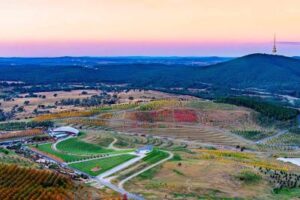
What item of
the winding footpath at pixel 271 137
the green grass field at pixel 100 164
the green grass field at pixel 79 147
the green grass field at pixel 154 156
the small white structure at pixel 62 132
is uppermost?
the green grass field at pixel 154 156

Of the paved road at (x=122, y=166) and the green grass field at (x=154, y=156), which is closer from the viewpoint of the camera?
the paved road at (x=122, y=166)

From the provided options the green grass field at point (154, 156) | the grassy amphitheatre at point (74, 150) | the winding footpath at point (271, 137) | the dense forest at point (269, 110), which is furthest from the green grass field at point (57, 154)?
the dense forest at point (269, 110)

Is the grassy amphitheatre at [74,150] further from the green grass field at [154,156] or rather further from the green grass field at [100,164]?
the green grass field at [154,156]

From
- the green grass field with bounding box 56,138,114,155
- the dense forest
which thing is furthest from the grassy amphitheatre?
the dense forest

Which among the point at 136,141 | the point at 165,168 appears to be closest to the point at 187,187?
the point at 165,168

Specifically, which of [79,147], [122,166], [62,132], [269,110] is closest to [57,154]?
[79,147]

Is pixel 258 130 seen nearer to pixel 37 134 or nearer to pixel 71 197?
pixel 37 134

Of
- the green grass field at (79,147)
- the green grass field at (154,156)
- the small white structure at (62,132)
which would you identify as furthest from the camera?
the small white structure at (62,132)
